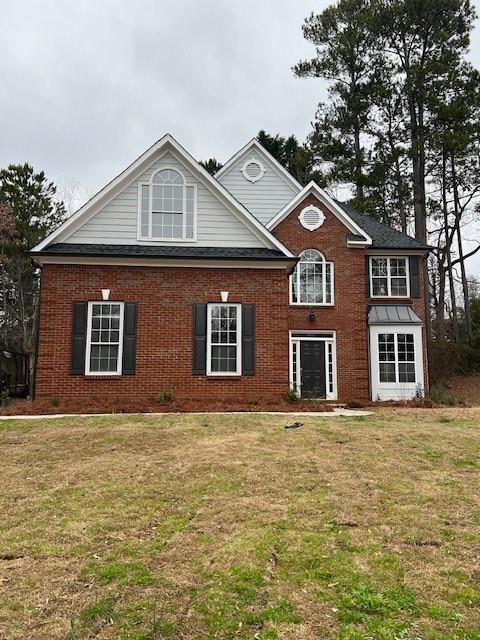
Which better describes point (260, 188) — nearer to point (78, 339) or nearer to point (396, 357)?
point (396, 357)

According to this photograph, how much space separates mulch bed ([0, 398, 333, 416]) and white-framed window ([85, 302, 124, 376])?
897 millimetres

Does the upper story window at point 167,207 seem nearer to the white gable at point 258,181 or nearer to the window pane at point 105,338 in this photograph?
the window pane at point 105,338

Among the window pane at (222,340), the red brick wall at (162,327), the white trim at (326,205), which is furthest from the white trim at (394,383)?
the window pane at (222,340)

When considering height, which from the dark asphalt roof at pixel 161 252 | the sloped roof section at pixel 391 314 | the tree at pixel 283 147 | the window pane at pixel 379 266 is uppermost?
the tree at pixel 283 147

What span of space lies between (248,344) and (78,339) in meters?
4.57

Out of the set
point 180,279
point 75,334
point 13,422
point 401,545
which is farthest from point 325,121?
point 401,545

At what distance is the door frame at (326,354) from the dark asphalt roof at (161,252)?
15.7ft

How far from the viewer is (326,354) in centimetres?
1856

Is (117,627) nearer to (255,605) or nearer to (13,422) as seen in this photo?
(255,605)

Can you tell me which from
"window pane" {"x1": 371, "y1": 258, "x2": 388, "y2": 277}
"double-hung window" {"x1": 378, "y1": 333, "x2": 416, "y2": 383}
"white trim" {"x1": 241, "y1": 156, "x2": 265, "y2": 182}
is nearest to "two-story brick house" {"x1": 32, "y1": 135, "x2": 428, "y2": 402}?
→ "double-hung window" {"x1": 378, "y1": 333, "x2": 416, "y2": 383}

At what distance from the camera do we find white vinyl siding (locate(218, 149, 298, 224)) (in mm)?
21172

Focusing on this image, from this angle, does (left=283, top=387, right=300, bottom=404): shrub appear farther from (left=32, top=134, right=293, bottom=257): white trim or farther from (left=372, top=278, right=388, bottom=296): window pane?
(left=372, top=278, right=388, bottom=296): window pane

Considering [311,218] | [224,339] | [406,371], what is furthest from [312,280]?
[224,339]

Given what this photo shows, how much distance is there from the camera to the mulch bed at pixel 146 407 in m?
12.6
